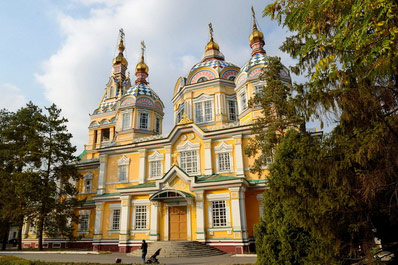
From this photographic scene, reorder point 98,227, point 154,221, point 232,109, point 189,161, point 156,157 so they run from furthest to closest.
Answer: point 232,109 → point 156,157 → point 98,227 → point 189,161 → point 154,221

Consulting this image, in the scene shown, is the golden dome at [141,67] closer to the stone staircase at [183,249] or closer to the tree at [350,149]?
the stone staircase at [183,249]

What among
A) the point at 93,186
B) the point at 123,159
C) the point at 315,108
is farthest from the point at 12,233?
the point at 315,108

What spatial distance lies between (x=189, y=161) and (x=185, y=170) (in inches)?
28.0

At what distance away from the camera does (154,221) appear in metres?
18.0

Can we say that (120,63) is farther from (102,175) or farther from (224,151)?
(224,151)

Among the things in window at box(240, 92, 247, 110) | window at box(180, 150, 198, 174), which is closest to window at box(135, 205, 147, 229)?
window at box(180, 150, 198, 174)

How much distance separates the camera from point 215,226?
16703 millimetres

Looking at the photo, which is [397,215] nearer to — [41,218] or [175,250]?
[175,250]

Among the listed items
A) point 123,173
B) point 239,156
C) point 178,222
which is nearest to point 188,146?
point 239,156

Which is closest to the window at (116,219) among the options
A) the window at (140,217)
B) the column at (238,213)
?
the window at (140,217)

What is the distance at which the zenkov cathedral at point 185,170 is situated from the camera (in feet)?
55.6

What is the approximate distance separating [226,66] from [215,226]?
47.1 ft

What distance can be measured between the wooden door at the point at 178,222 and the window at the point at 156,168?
134 inches

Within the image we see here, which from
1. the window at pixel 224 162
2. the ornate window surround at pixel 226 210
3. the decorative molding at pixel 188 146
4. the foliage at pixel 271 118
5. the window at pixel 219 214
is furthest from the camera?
the decorative molding at pixel 188 146
